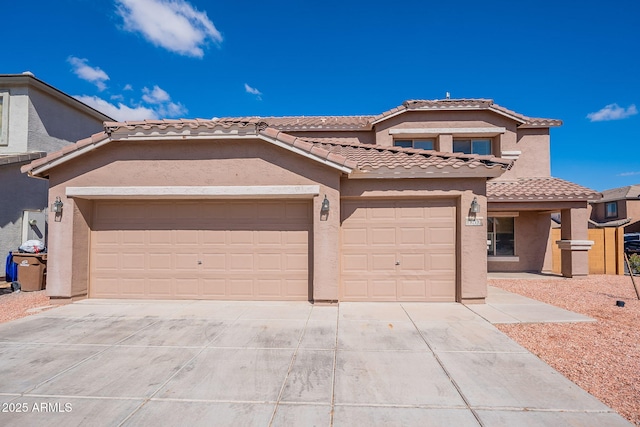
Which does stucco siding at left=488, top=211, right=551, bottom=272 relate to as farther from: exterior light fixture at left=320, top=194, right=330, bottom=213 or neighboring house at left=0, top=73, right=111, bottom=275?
neighboring house at left=0, top=73, right=111, bottom=275

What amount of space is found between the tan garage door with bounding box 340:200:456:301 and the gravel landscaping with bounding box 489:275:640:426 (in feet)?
6.79

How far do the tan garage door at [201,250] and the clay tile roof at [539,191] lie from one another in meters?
7.91

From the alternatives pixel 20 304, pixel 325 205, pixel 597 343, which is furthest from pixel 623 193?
pixel 20 304

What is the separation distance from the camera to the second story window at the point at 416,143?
Result: 1420 centimetres

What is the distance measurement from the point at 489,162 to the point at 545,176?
842 cm

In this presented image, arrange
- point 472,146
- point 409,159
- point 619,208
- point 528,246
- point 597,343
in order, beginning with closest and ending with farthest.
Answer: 1. point 597,343
2. point 409,159
3. point 528,246
4. point 472,146
5. point 619,208

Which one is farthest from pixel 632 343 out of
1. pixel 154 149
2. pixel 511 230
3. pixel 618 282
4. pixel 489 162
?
pixel 154 149

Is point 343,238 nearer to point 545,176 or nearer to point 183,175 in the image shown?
point 183,175

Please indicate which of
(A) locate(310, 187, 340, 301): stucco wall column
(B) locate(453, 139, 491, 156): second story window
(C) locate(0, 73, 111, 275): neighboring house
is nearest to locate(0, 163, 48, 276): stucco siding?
(C) locate(0, 73, 111, 275): neighboring house

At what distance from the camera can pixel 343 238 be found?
8266 millimetres

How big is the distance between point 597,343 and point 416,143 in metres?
10.1

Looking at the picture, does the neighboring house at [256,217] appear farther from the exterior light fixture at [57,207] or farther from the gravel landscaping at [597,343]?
the gravel landscaping at [597,343]

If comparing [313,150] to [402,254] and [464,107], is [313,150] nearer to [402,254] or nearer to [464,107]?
[402,254]

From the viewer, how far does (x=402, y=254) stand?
8203 mm
